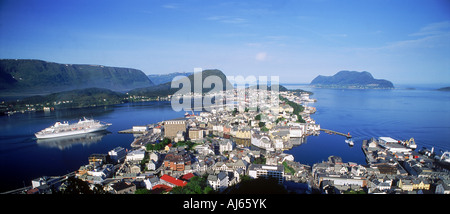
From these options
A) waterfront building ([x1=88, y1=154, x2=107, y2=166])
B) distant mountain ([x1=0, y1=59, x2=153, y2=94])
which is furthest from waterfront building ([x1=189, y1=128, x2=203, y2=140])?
distant mountain ([x1=0, y1=59, x2=153, y2=94])

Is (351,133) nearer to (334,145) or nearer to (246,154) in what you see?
(334,145)

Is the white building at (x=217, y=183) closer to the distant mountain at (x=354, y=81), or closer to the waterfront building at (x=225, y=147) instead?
the waterfront building at (x=225, y=147)

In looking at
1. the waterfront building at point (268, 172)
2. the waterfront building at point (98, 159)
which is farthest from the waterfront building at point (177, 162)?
the waterfront building at point (98, 159)

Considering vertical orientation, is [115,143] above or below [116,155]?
below

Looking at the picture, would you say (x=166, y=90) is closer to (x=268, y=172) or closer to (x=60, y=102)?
(x=60, y=102)

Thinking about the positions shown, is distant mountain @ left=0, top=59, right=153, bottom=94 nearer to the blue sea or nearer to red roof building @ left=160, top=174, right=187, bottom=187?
the blue sea

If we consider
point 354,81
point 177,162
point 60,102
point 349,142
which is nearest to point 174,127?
point 177,162
